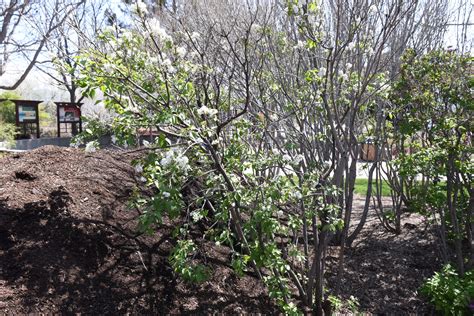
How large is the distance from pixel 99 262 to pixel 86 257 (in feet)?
0.35

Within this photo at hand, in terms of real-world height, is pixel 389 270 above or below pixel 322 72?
below

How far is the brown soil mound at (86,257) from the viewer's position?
2.92 m

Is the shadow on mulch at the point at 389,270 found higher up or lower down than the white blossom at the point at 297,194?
lower down

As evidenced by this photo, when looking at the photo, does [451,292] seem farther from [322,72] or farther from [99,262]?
[99,262]

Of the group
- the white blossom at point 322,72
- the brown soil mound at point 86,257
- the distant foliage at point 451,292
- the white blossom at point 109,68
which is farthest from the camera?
the distant foliage at point 451,292

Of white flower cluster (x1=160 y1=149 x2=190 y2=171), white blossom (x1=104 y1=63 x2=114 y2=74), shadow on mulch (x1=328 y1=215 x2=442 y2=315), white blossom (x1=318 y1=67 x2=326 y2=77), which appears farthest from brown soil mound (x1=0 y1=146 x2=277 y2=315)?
white blossom (x1=318 y1=67 x2=326 y2=77)

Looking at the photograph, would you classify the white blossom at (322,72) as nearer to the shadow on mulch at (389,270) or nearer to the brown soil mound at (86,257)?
the brown soil mound at (86,257)

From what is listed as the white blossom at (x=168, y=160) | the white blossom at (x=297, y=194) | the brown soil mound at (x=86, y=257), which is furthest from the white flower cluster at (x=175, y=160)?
the brown soil mound at (x=86, y=257)

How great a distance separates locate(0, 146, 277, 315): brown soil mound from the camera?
292 centimetres

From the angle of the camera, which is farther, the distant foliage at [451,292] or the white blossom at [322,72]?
the distant foliage at [451,292]

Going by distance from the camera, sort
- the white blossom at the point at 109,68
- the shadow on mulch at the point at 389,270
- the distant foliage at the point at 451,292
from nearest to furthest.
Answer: the white blossom at the point at 109,68 → the distant foliage at the point at 451,292 → the shadow on mulch at the point at 389,270

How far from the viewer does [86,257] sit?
3.21 meters

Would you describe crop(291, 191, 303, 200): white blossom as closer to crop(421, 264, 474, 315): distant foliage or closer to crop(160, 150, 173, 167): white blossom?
crop(160, 150, 173, 167): white blossom

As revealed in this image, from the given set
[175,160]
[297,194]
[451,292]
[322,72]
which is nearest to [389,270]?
[451,292]
